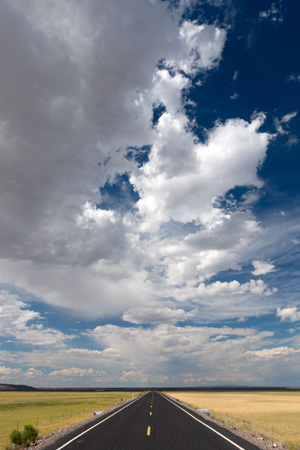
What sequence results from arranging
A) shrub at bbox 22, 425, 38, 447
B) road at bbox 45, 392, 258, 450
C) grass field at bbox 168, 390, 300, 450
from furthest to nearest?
1. grass field at bbox 168, 390, 300, 450
2. shrub at bbox 22, 425, 38, 447
3. road at bbox 45, 392, 258, 450

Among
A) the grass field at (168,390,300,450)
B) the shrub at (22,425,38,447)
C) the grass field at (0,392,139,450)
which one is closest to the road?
the shrub at (22,425,38,447)

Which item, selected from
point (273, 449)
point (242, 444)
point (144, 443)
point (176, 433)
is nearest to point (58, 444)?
point (144, 443)

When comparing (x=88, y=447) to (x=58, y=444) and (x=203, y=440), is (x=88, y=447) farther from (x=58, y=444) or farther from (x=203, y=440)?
(x=203, y=440)

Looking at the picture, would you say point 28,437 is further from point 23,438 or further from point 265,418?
point 265,418

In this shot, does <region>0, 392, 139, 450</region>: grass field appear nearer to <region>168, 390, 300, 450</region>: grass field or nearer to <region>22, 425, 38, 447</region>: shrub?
<region>22, 425, 38, 447</region>: shrub

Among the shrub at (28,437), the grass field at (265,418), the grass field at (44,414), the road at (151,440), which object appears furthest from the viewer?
the grass field at (44,414)

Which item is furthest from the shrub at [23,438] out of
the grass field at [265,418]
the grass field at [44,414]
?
the grass field at [265,418]

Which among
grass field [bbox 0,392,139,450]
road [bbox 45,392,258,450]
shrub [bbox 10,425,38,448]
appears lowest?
grass field [bbox 0,392,139,450]

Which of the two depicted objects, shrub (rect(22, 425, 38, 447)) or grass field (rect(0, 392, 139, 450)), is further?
grass field (rect(0, 392, 139, 450))

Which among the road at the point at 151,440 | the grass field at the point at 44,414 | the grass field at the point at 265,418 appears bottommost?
the grass field at the point at 44,414

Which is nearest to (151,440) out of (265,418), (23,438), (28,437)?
(28,437)

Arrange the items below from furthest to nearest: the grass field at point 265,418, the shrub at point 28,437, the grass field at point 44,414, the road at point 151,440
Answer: the grass field at point 44,414
the grass field at point 265,418
the shrub at point 28,437
the road at point 151,440

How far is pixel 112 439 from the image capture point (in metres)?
12.3

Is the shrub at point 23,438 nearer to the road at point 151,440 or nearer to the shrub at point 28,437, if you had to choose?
the shrub at point 28,437
